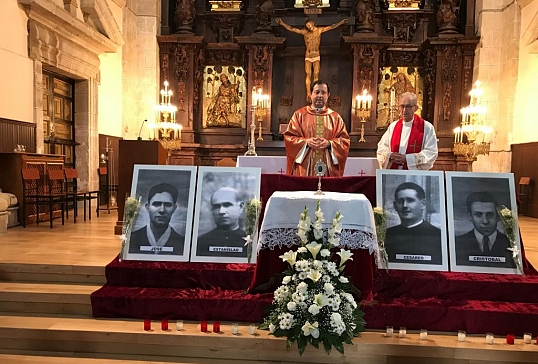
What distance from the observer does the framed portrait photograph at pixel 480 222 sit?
437cm

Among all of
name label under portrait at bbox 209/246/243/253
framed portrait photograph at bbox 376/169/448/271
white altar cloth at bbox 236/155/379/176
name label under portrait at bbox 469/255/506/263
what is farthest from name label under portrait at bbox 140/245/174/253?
name label under portrait at bbox 469/255/506/263

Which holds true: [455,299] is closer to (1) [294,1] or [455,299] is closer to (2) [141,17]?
(1) [294,1]

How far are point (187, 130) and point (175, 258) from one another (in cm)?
726

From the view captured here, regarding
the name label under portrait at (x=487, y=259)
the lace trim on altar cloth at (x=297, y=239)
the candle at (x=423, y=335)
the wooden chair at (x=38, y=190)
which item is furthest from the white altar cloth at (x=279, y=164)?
the wooden chair at (x=38, y=190)

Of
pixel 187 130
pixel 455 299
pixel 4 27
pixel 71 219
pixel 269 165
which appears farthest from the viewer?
pixel 187 130

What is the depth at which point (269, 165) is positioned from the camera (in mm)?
6062

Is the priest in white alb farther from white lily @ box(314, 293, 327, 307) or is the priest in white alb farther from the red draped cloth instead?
white lily @ box(314, 293, 327, 307)

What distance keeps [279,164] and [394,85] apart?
6.84 meters

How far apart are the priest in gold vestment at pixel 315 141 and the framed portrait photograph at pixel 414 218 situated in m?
1.03

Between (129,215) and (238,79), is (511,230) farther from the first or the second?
(238,79)

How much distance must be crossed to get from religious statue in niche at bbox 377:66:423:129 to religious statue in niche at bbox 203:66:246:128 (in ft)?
12.6

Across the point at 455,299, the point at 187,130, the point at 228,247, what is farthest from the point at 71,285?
Result: the point at 187,130

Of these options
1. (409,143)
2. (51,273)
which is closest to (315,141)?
(409,143)

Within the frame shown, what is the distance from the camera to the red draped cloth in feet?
12.7
